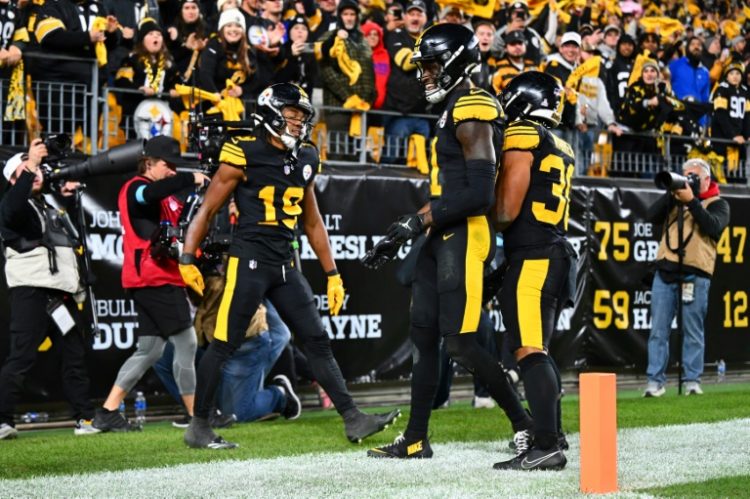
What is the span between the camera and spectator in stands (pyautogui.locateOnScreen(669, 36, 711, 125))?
53.8 ft

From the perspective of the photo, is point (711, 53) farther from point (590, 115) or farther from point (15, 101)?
point (15, 101)

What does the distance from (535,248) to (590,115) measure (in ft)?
24.5

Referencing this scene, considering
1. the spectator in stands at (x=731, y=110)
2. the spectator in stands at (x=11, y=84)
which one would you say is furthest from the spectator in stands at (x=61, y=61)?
the spectator in stands at (x=731, y=110)

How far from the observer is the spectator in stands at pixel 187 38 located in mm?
11188

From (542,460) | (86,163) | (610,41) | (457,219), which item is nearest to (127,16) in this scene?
(86,163)

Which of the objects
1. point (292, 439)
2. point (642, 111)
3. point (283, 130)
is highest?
point (642, 111)

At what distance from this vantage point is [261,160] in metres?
7.36

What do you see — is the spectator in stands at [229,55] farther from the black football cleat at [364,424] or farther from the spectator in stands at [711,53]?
the spectator in stands at [711,53]

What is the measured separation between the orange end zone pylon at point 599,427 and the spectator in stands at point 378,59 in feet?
23.6

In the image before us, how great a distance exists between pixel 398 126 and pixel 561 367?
2.82m

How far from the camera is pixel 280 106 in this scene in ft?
24.3

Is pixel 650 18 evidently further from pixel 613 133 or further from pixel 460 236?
pixel 460 236

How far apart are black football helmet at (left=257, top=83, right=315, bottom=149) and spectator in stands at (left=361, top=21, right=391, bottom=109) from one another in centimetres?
464

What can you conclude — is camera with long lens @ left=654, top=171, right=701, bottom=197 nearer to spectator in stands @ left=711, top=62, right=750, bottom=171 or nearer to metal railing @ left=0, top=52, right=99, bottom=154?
metal railing @ left=0, top=52, right=99, bottom=154
